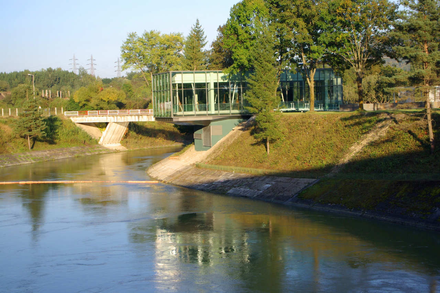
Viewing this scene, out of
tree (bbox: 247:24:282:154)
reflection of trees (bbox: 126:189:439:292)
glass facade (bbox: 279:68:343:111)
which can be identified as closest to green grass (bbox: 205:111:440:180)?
tree (bbox: 247:24:282:154)

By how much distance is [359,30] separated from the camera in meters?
43.0

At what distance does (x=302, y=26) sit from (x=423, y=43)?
1706 centimetres

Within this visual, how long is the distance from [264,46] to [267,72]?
2798 millimetres

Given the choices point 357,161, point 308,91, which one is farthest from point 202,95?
point 357,161

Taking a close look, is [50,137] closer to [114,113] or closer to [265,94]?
[114,113]

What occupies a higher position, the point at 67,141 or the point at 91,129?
the point at 91,129

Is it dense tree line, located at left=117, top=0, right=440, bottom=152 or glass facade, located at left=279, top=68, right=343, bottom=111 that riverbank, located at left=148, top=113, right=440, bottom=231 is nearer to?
dense tree line, located at left=117, top=0, right=440, bottom=152

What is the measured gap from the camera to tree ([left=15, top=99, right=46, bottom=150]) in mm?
62750

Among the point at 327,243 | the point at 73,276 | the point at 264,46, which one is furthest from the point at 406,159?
the point at 73,276

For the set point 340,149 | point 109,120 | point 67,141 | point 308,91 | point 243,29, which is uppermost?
point 243,29

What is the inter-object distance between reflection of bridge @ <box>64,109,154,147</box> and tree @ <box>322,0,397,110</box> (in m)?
39.5

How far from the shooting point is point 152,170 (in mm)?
51438

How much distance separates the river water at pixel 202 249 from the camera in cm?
1655

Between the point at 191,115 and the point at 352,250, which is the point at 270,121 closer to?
the point at 191,115
